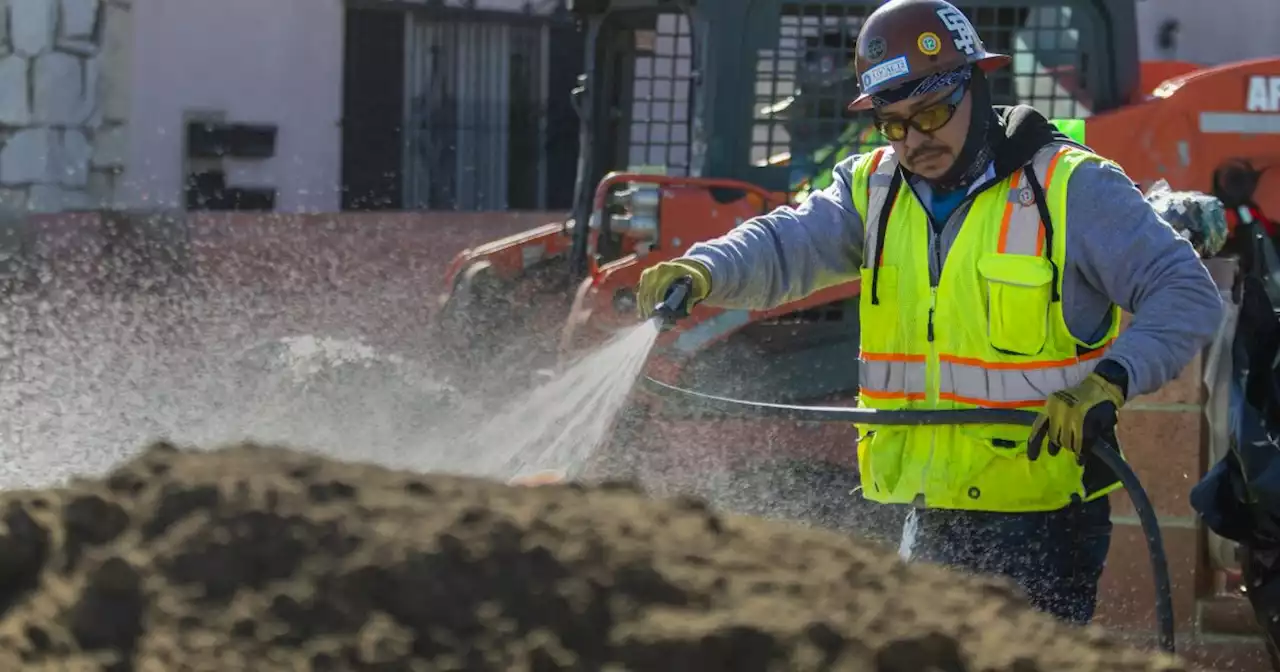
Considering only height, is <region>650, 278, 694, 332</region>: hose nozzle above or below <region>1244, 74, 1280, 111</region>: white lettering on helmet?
below

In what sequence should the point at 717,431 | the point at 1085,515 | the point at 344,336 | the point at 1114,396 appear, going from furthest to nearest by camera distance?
1. the point at 344,336
2. the point at 717,431
3. the point at 1085,515
4. the point at 1114,396

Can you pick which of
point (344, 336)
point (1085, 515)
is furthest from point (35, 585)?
point (344, 336)

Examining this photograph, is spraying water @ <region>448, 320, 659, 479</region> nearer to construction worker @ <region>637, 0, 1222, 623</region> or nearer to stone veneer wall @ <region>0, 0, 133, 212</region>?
construction worker @ <region>637, 0, 1222, 623</region>

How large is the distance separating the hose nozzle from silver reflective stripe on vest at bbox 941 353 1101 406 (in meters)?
0.52

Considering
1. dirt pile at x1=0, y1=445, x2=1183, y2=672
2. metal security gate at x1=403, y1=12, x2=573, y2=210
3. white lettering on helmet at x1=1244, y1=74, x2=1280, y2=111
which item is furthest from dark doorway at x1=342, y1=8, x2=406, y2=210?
dirt pile at x1=0, y1=445, x2=1183, y2=672

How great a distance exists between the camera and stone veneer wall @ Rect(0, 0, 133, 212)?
44.0 feet

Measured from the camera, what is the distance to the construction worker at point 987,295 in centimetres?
322

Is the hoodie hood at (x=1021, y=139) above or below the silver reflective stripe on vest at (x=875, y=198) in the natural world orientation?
above

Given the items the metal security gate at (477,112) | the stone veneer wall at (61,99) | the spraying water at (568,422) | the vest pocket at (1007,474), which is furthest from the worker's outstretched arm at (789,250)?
the metal security gate at (477,112)

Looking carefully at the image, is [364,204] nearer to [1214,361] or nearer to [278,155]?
[278,155]

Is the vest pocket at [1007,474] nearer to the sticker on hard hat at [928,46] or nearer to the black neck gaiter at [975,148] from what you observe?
the black neck gaiter at [975,148]

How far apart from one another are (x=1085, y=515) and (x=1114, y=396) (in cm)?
44

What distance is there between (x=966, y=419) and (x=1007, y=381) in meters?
0.12

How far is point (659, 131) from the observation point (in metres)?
6.53
